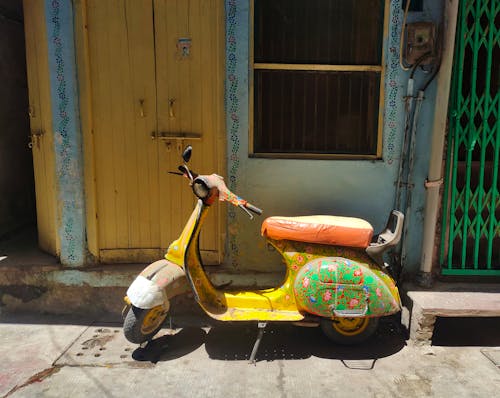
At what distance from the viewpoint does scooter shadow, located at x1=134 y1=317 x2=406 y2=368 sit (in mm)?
3727

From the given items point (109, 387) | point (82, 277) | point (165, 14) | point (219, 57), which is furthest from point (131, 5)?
point (109, 387)

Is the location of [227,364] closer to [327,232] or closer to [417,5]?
[327,232]

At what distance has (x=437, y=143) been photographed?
4.11 meters

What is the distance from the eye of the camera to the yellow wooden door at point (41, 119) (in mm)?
4352

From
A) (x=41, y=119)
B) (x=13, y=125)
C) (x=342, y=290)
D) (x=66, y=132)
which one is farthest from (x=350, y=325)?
(x=13, y=125)

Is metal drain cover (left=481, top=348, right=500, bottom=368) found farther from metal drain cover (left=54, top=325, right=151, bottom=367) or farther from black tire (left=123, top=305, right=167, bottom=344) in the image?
metal drain cover (left=54, top=325, right=151, bottom=367)

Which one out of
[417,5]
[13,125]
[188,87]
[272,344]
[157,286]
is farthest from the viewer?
[13,125]

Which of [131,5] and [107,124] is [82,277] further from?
[131,5]

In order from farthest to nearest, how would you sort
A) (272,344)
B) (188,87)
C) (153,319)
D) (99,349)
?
1. (188,87)
2. (272,344)
3. (99,349)
4. (153,319)

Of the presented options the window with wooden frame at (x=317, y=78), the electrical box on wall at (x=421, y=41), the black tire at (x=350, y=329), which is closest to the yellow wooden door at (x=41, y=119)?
the window with wooden frame at (x=317, y=78)

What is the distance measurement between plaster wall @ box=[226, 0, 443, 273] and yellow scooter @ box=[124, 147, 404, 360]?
1.79 feet

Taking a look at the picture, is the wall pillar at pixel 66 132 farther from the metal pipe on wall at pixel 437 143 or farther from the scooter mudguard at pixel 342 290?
the metal pipe on wall at pixel 437 143

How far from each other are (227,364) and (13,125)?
4.00 metres

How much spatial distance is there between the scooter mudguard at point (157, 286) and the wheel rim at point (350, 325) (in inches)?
51.4
